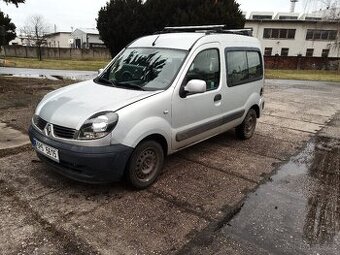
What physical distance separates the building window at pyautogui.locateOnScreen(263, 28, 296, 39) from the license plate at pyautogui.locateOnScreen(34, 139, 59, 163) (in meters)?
47.9

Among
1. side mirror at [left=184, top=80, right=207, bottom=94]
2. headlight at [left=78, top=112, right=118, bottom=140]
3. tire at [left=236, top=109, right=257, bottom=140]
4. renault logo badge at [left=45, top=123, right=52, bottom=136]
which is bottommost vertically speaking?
tire at [left=236, top=109, right=257, bottom=140]

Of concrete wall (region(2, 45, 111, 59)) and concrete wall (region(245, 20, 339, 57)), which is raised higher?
concrete wall (region(245, 20, 339, 57))

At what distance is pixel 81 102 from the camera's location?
3818mm

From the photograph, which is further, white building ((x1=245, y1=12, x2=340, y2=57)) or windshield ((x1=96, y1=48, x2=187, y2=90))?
white building ((x1=245, y1=12, x2=340, y2=57))

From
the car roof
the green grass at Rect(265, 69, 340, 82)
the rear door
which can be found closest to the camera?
the car roof

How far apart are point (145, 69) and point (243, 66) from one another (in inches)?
83.2

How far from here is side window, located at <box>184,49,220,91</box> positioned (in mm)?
4438

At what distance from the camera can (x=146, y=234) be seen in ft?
10.2

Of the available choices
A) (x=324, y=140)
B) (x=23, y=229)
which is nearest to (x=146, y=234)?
(x=23, y=229)

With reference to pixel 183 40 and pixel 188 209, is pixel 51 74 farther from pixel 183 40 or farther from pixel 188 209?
pixel 188 209

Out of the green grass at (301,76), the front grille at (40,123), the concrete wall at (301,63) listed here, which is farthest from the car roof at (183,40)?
the concrete wall at (301,63)

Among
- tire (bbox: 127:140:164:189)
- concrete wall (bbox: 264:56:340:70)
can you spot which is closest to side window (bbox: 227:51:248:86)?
tire (bbox: 127:140:164:189)

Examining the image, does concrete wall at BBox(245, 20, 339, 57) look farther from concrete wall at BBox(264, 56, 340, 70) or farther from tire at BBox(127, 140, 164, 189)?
tire at BBox(127, 140, 164, 189)

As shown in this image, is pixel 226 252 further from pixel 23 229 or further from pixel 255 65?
pixel 255 65
